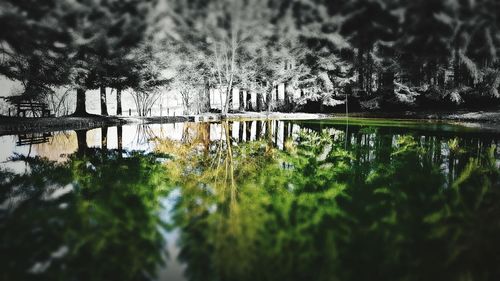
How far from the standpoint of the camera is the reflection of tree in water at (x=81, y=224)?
3750 mm

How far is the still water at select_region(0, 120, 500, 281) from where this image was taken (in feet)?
12.3

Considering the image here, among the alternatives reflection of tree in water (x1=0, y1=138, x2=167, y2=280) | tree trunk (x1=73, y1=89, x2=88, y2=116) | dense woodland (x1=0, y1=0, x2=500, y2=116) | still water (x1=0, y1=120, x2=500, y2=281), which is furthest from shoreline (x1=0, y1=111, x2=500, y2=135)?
reflection of tree in water (x1=0, y1=138, x2=167, y2=280)

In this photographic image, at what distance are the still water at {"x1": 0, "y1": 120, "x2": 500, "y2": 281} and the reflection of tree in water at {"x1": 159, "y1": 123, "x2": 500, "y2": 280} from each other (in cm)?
2

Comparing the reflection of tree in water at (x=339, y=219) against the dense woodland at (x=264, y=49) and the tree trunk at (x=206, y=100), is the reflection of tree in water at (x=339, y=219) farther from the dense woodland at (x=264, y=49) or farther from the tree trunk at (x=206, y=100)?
the tree trunk at (x=206, y=100)

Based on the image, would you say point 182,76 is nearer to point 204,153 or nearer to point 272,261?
point 204,153

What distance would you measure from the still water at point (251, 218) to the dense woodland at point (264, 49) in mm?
4231

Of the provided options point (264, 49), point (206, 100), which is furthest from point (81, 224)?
point (206, 100)

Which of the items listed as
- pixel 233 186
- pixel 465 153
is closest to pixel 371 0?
pixel 465 153

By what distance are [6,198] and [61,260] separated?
3142 millimetres

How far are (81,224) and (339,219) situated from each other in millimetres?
3124

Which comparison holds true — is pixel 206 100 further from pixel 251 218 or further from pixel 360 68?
pixel 251 218

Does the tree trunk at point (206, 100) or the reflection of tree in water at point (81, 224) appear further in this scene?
the tree trunk at point (206, 100)

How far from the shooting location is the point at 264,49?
35906 mm

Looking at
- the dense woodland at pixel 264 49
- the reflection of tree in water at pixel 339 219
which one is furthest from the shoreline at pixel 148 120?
the reflection of tree in water at pixel 339 219
